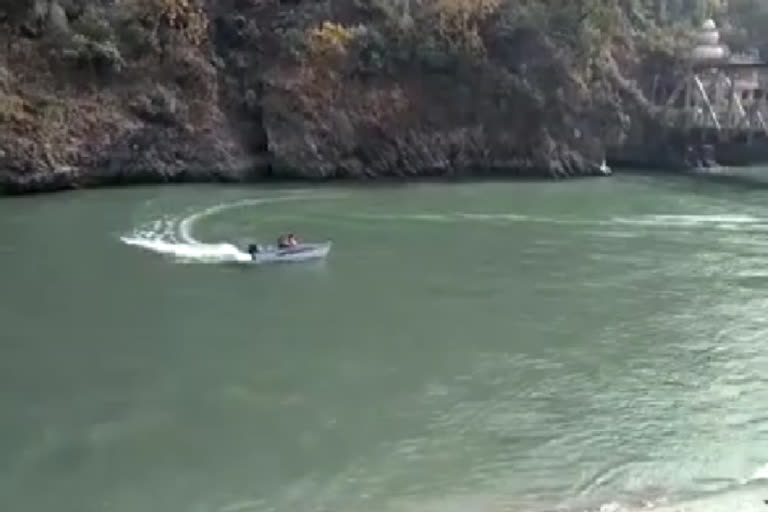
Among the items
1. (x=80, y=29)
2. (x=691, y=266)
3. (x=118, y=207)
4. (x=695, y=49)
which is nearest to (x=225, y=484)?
(x=691, y=266)

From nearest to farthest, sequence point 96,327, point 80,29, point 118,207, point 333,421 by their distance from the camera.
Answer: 1. point 333,421
2. point 96,327
3. point 118,207
4. point 80,29

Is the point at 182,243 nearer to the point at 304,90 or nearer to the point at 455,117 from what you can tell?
the point at 304,90

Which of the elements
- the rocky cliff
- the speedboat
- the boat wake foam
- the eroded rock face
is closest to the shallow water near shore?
the boat wake foam

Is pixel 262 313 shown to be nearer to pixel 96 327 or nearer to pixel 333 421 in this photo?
pixel 96 327

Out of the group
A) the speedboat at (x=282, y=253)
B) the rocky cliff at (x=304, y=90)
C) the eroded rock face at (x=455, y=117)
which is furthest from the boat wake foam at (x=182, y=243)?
the eroded rock face at (x=455, y=117)

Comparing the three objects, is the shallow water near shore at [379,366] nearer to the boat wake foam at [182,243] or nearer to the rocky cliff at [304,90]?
the boat wake foam at [182,243]

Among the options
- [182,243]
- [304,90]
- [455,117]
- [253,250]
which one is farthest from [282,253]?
[455,117]
